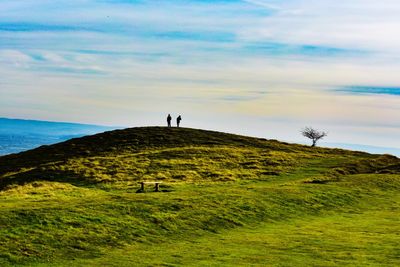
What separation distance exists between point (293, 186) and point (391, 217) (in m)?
13.2

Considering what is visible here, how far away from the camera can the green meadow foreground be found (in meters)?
29.5

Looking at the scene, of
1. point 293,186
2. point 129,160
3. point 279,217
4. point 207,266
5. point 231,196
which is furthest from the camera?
point 129,160

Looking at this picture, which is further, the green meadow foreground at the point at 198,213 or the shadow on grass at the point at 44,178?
the shadow on grass at the point at 44,178

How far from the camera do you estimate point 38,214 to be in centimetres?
3491

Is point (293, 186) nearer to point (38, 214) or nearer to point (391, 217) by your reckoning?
point (391, 217)

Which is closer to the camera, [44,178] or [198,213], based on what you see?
[198,213]

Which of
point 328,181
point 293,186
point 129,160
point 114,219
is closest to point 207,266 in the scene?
point 114,219

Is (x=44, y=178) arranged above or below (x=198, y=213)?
above

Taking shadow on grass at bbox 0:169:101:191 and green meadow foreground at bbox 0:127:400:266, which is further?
shadow on grass at bbox 0:169:101:191

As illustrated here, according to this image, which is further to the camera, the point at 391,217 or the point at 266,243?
the point at 391,217

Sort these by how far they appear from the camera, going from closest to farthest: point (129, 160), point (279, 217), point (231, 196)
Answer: point (279, 217)
point (231, 196)
point (129, 160)

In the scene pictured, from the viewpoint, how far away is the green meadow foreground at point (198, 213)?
29.5 metres

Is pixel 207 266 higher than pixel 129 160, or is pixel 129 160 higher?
pixel 129 160

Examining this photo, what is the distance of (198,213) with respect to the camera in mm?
39219
